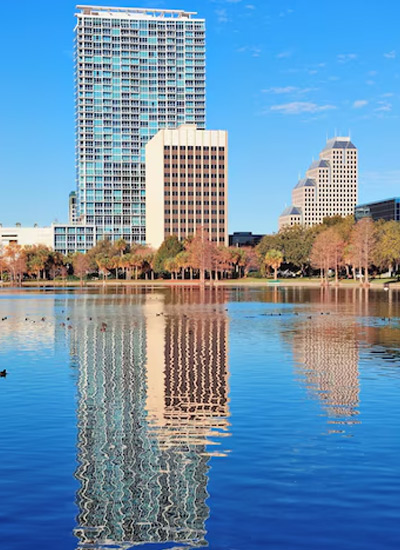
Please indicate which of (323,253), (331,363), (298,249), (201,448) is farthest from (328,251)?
(201,448)

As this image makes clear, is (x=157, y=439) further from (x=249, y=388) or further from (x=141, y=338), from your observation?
(x=141, y=338)

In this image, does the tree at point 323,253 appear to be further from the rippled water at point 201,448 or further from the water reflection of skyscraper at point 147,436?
the rippled water at point 201,448

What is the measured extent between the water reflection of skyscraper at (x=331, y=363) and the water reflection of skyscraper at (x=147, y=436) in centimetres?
352

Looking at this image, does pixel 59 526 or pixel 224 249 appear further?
pixel 224 249

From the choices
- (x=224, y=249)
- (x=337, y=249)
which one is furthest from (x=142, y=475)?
(x=224, y=249)

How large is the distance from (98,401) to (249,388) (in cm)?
581

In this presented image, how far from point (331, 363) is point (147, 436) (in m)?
16.4

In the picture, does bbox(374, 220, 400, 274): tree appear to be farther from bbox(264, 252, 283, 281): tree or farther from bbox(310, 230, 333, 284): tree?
bbox(264, 252, 283, 281): tree

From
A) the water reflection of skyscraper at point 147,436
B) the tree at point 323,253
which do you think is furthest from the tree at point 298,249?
the water reflection of skyscraper at point 147,436

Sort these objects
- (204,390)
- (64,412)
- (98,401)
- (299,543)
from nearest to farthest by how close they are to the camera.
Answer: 1. (299,543)
2. (64,412)
3. (98,401)
4. (204,390)

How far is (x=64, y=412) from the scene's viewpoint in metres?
24.0

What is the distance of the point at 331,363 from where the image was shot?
35.1 meters

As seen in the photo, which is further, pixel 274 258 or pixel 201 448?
pixel 274 258

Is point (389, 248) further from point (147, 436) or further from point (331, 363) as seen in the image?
point (147, 436)
